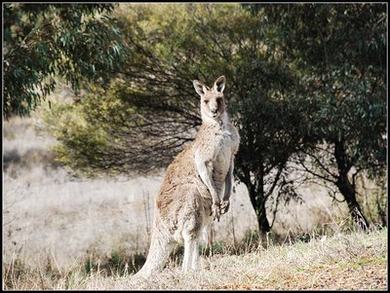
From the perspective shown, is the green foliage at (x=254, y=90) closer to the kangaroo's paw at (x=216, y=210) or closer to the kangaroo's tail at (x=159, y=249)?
the kangaroo's paw at (x=216, y=210)

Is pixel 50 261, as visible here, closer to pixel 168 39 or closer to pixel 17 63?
pixel 17 63

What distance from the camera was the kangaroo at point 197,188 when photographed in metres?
6.61

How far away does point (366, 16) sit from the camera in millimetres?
10391

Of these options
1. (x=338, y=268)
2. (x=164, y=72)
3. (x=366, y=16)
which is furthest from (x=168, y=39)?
(x=338, y=268)

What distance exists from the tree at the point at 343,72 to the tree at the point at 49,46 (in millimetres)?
2631

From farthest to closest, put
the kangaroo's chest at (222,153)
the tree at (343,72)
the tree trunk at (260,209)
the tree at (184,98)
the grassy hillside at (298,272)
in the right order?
the tree trunk at (260,209)
the tree at (184,98)
the tree at (343,72)
the kangaroo's chest at (222,153)
the grassy hillside at (298,272)

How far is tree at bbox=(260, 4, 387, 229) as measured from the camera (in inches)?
392

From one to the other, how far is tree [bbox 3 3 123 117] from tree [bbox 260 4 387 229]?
2.63 metres

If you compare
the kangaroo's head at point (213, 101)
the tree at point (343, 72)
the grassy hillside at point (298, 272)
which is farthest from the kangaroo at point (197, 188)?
the tree at point (343, 72)

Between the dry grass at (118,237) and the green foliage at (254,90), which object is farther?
the green foliage at (254,90)

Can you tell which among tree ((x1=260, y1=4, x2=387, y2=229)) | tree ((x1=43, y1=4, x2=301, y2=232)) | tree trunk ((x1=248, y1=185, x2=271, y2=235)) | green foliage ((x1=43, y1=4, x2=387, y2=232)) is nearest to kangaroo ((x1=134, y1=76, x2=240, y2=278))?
tree ((x1=260, y1=4, x2=387, y2=229))

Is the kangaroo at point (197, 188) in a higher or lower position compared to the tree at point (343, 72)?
lower

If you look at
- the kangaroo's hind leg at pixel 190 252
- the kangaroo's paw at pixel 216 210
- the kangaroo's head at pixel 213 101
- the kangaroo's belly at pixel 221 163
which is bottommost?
the kangaroo's hind leg at pixel 190 252

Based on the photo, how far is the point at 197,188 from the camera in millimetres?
6762
